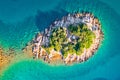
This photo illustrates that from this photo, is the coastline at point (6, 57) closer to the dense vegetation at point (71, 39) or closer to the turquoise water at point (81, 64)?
the turquoise water at point (81, 64)

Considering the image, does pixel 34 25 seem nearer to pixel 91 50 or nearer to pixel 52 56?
pixel 52 56

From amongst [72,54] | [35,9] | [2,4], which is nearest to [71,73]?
[72,54]

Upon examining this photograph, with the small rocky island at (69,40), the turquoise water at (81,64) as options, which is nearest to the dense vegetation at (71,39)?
the small rocky island at (69,40)

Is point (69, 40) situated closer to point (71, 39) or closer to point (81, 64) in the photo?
point (71, 39)

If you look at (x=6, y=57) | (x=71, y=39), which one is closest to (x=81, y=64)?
(x=71, y=39)

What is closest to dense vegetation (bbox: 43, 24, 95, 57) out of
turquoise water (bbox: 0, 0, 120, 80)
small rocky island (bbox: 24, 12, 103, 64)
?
small rocky island (bbox: 24, 12, 103, 64)

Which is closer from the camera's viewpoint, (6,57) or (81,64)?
(6,57)
